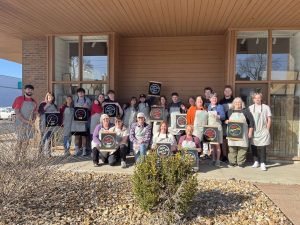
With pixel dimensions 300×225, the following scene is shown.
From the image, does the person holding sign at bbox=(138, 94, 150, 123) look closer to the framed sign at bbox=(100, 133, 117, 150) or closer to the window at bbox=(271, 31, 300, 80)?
the framed sign at bbox=(100, 133, 117, 150)

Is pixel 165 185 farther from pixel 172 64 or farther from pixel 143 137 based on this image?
pixel 172 64

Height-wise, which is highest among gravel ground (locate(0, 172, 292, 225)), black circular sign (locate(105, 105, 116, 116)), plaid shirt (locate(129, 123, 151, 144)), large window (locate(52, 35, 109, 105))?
large window (locate(52, 35, 109, 105))

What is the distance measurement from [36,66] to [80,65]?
1.52 m

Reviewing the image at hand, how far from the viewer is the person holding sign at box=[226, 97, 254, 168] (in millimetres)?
6809

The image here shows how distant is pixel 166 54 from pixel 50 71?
3.35m

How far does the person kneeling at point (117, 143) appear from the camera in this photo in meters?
6.93

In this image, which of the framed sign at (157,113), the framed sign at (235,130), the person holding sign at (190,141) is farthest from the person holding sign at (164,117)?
the framed sign at (235,130)

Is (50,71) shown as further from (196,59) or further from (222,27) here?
(222,27)

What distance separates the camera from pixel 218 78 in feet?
29.1

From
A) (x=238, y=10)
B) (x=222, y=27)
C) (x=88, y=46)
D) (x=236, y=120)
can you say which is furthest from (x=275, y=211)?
(x=88, y=46)

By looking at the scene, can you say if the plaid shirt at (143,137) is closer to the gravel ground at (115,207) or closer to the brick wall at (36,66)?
the gravel ground at (115,207)

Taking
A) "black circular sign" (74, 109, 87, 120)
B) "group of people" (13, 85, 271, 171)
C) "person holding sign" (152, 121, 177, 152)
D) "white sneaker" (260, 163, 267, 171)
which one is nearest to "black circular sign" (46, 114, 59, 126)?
"group of people" (13, 85, 271, 171)

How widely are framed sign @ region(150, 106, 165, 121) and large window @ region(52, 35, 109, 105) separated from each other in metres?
1.74

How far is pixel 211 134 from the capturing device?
6.79m
